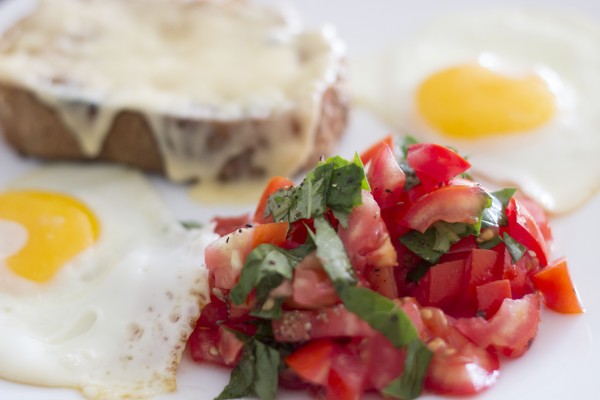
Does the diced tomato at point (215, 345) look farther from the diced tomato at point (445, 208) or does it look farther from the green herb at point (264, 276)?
the diced tomato at point (445, 208)

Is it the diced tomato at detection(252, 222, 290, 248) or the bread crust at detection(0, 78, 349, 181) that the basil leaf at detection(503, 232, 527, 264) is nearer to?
the diced tomato at detection(252, 222, 290, 248)

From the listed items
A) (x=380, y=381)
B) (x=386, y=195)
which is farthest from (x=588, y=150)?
(x=380, y=381)

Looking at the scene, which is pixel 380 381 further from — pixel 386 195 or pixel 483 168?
pixel 483 168

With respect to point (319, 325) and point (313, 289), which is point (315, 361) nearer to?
point (319, 325)

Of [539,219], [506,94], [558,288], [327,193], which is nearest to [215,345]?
[327,193]

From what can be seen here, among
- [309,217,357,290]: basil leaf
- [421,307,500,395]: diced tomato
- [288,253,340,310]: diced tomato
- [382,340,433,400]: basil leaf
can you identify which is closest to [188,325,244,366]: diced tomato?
[288,253,340,310]: diced tomato

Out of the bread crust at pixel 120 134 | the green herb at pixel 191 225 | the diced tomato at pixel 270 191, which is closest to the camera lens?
the diced tomato at pixel 270 191

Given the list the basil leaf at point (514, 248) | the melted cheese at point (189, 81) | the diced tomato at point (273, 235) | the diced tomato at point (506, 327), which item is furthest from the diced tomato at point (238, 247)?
the melted cheese at point (189, 81)

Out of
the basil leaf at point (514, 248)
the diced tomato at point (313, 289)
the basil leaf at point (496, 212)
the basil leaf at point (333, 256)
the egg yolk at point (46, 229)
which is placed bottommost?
the egg yolk at point (46, 229)
